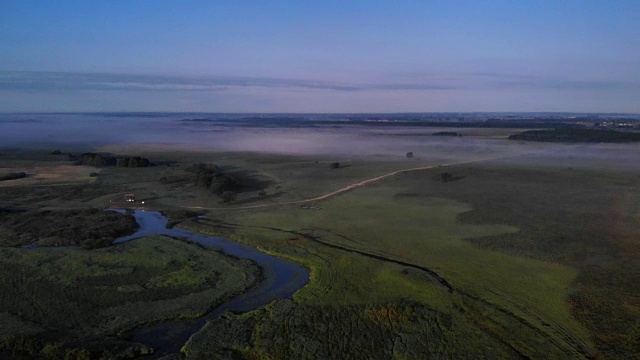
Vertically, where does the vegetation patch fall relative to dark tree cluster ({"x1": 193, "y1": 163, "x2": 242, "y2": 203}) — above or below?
below

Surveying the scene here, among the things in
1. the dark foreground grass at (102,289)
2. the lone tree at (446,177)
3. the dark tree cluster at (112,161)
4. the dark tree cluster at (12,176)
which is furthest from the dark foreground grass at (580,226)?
the dark tree cluster at (12,176)

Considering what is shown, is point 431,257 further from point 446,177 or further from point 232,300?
point 446,177

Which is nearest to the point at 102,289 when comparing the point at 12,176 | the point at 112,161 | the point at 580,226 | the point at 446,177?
the point at 580,226

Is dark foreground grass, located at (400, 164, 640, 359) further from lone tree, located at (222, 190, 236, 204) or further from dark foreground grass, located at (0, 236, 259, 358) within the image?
lone tree, located at (222, 190, 236, 204)

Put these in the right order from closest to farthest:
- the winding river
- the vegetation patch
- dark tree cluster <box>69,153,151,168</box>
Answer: the winding river < the vegetation patch < dark tree cluster <box>69,153,151,168</box>

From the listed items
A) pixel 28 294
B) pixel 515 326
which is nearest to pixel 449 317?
pixel 515 326

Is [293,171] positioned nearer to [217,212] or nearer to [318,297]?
[217,212]

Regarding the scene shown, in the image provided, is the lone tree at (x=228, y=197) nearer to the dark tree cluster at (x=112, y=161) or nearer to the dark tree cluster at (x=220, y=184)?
the dark tree cluster at (x=220, y=184)

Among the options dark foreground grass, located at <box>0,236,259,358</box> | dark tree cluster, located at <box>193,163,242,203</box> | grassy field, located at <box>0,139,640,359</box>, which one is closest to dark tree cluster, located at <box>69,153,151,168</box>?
grassy field, located at <box>0,139,640,359</box>
